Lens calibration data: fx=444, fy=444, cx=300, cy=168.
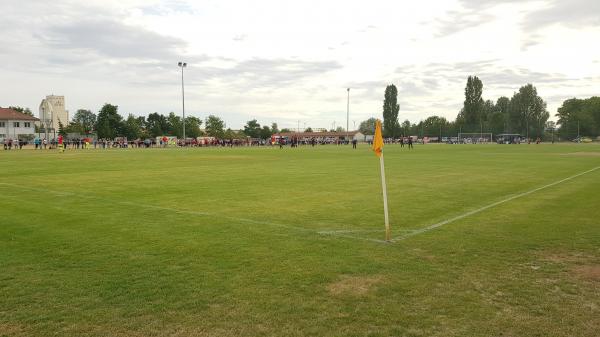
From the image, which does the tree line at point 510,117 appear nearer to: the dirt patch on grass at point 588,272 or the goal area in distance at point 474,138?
the goal area in distance at point 474,138

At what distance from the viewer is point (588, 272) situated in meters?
6.08

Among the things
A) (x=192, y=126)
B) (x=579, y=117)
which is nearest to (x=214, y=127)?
(x=192, y=126)

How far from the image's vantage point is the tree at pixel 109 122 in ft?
369

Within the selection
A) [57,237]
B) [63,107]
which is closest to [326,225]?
[57,237]

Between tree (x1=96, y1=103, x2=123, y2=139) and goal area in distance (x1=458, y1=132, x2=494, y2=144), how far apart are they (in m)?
99.6

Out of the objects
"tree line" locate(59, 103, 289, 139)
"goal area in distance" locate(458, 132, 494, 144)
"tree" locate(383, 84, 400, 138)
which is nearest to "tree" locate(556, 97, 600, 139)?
"goal area in distance" locate(458, 132, 494, 144)

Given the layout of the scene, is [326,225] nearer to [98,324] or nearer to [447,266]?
[447,266]

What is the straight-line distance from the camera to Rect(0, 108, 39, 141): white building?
100188mm

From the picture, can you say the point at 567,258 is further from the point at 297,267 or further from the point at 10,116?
the point at 10,116

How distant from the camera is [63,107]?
533 ft

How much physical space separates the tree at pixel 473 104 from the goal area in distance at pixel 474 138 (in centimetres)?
228

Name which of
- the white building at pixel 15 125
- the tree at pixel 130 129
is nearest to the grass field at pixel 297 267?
the white building at pixel 15 125

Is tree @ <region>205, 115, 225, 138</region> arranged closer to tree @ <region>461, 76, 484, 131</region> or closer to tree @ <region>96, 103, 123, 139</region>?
tree @ <region>96, 103, 123, 139</region>

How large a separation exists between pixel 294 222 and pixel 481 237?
3.73 meters
